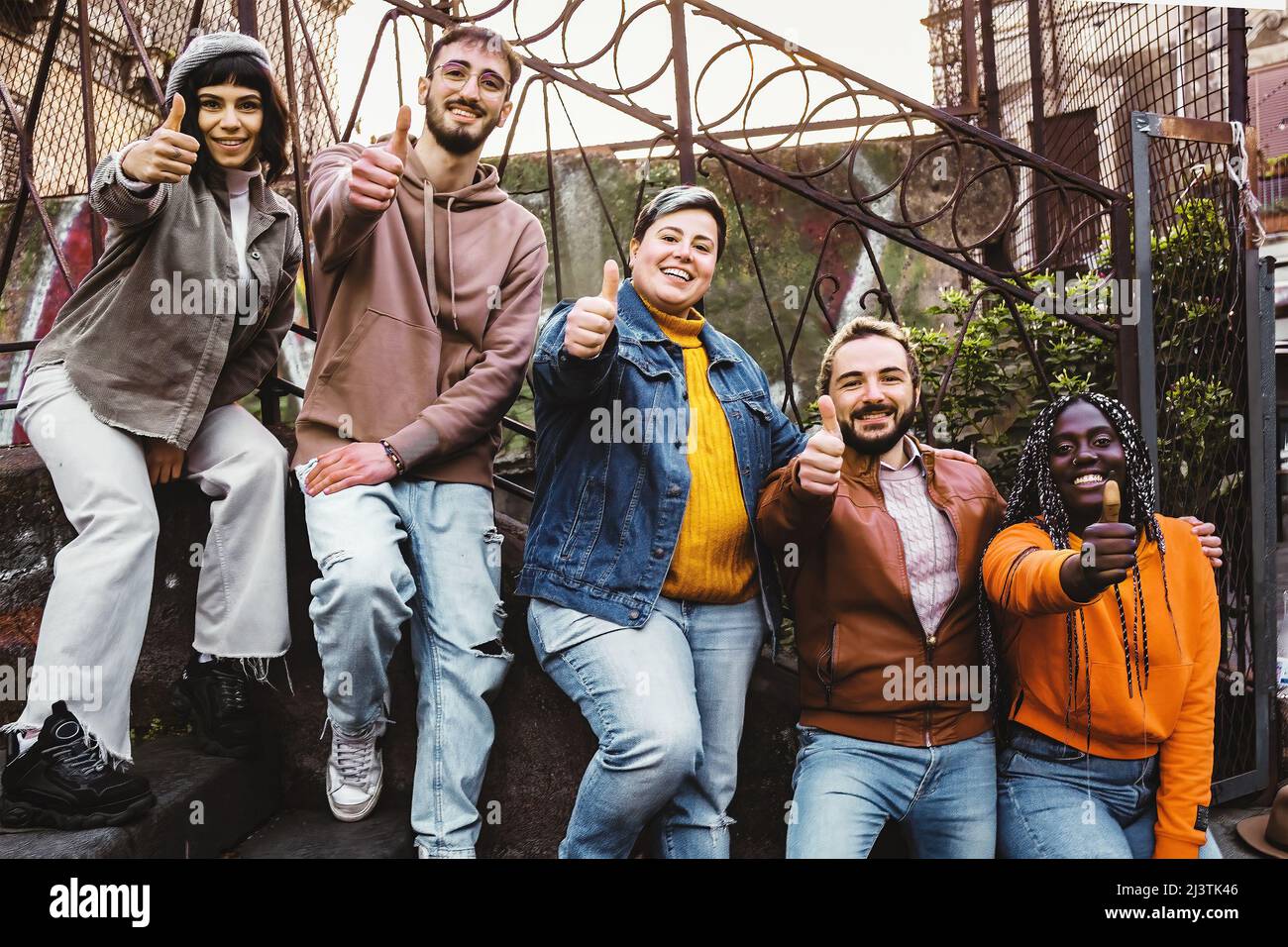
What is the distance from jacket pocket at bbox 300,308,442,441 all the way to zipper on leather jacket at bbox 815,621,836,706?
133 cm

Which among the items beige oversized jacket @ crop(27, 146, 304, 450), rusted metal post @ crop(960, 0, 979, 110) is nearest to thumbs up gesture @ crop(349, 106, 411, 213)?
beige oversized jacket @ crop(27, 146, 304, 450)

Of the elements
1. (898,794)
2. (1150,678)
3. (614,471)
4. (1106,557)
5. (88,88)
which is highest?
(88,88)

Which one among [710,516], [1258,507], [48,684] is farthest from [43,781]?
[1258,507]

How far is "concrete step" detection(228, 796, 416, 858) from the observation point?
2.74 meters

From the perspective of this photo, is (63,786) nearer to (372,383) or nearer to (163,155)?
(372,383)

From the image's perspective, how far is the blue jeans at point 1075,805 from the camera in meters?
2.74

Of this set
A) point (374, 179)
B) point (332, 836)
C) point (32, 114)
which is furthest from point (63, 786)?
point (32, 114)

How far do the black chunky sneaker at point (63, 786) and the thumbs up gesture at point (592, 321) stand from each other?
5.17 ft

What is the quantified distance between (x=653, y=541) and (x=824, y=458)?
1.70 ft

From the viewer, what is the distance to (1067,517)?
9.30 feet

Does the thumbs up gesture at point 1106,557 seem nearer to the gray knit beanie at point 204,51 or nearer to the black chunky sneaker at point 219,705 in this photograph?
the black chunky sneaker at point 219,705

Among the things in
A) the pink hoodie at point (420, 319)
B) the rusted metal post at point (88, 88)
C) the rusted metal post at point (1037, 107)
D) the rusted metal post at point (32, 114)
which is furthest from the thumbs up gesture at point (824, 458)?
→ the rusted metal post at point (1037, 107)
